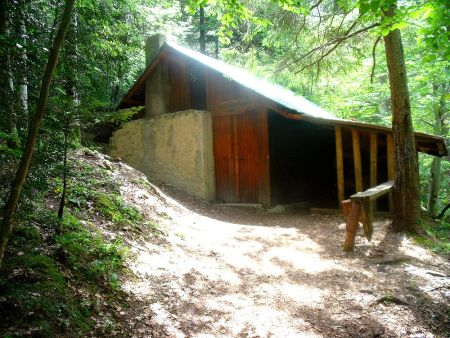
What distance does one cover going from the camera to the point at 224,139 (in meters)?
11.1

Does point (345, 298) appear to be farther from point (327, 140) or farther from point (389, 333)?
point (327, 140)

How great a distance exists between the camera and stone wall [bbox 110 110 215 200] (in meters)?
11.0

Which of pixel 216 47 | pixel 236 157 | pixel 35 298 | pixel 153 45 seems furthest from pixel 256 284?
pixel 216 47

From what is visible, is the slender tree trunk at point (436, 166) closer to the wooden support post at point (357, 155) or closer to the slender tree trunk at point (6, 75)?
the wooden support post at point (357, 155)

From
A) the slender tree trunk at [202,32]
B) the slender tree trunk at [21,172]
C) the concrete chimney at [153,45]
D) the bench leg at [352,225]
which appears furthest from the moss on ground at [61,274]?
the slender tree trunk at [202,32]

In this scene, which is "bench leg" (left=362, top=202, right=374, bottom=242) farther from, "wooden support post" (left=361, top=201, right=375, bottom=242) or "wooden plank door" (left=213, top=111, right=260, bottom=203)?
"wooden plank door" (left=213, top=111, right=260, bottom=203)

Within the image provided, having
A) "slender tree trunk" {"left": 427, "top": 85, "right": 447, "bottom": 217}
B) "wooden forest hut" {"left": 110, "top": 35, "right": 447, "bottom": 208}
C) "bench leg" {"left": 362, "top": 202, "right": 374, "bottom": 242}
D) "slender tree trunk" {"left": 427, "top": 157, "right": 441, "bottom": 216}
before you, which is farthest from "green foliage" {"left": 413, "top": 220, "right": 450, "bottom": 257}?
"slender tree trunk" {"left": 427, "top": 157, "right": 441, "bottom": 216}

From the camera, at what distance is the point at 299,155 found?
38.6 feet

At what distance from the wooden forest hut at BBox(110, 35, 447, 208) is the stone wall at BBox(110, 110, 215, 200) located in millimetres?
34

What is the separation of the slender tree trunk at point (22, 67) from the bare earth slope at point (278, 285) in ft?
7.65

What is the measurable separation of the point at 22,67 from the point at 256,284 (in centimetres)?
396

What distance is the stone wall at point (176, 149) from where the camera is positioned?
11.0 meters

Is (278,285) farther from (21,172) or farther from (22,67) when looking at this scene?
(22,67)

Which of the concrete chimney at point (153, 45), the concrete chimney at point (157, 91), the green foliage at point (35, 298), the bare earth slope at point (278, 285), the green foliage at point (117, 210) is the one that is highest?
the concrete chimney at point (153, 45)
